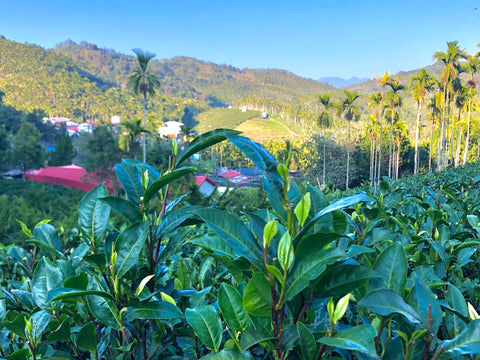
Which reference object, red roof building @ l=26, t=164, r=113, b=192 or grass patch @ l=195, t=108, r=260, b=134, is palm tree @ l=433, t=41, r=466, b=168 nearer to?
red roof building @ l=26, t=164, r=113, b=192

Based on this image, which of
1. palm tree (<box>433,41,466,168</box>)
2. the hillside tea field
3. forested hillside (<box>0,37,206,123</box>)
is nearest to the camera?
the hillside tea field

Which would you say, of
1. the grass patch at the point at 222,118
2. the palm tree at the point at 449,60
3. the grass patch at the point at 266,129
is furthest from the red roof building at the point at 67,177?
the grass patch at the point at 222,118

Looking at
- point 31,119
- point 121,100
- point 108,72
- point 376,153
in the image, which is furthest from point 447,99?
point 108,72

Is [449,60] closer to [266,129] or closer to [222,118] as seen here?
[266,129]

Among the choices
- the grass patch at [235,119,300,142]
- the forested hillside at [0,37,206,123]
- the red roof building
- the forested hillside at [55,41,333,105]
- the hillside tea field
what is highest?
the forested hillside at [55,41,333,105]

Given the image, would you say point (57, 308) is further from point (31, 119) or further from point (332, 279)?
point (31, 119)

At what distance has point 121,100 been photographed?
108062mm

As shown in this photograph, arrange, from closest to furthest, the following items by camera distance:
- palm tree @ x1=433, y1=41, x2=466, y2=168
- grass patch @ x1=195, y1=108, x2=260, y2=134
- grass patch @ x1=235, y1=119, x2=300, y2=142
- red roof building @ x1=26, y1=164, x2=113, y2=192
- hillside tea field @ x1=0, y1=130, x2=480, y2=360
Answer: hillside tea field @ x1=0, y1=130, x2=480, y2=360 < palm tree @ x1=433, y1=41, x2=466, y2=168 < red roof building @ x1=26, y1=164, x2=113, y2=192 < grass patch @ x1=235, y1=119, x2=300, y2=142 < grass patch @ x1=195, y1=108, x2=260, y2=134

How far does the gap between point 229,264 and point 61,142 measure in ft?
141

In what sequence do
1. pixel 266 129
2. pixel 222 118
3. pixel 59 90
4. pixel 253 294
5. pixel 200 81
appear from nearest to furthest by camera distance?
1. pixel 253 294
2. pixel 266 129
3. pixel 59 90
4. pixel 222 118
5. pixel 200 81

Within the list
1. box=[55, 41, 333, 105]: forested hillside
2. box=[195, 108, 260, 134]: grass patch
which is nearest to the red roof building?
box=[195, 108, 260, 134]: grass patch

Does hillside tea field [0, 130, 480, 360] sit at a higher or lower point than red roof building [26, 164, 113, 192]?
higher

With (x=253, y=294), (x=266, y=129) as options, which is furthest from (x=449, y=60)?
(x=266, y=129)

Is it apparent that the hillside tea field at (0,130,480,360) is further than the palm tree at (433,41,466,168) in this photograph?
No
